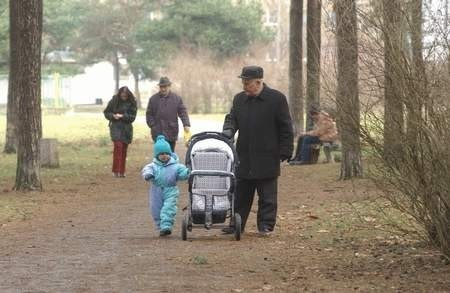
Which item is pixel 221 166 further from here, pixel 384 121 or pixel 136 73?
pixel 136 73

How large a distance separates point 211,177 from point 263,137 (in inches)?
29.7

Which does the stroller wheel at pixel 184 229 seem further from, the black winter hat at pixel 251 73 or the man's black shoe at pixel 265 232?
the black winter hat at pixel 251 73

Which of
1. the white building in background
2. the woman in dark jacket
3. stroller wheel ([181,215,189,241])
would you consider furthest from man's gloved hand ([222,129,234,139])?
the white building in background

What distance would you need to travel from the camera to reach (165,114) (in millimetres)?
17969

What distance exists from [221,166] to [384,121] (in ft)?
8.84

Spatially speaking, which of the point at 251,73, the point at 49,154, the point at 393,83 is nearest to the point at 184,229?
the point at 251,73

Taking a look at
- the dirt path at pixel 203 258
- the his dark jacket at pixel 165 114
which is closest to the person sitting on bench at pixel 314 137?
the his dark jacket at pixel 165 114

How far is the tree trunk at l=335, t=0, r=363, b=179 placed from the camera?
9.25 meters

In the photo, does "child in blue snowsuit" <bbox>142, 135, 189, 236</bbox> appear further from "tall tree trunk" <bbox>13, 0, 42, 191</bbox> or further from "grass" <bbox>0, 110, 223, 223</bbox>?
"tall tree trunk" <bbox>13, 0, 42, 191</bbox>

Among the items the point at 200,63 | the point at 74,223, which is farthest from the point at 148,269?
the point at 200,63

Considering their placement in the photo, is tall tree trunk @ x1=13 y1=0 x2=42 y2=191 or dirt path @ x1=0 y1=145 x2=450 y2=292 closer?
dirt path @ x1=0 y1=145 x2=450 y2=292

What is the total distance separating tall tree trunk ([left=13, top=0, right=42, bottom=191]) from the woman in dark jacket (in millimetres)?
2810

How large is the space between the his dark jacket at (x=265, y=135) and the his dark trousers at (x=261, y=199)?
136 millimetres

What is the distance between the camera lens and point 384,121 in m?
8.89
